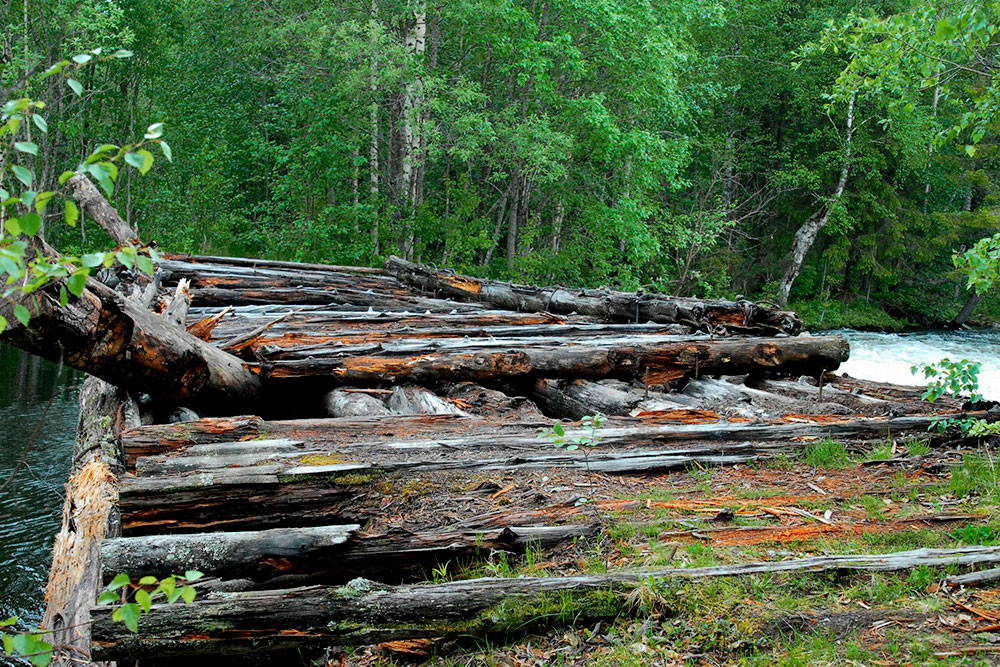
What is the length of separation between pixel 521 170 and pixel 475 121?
2313mm

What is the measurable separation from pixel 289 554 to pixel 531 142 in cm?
1350

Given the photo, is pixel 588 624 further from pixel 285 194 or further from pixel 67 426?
pixel 285 194

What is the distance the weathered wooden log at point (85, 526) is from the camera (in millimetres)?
2982

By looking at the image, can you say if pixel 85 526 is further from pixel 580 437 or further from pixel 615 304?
pixel 615 304

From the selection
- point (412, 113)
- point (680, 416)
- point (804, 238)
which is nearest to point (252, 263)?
point (412, 113)

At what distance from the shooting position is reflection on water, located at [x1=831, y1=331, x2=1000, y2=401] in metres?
12.8

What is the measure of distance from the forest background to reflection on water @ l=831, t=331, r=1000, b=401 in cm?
289

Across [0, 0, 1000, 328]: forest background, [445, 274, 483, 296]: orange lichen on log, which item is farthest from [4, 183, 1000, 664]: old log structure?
[0, 0, 1000, 328]: forest background

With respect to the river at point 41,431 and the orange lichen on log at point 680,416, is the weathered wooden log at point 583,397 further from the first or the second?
the river at point 41,431

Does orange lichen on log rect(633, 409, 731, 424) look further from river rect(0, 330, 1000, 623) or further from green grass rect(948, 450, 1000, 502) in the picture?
river rect(0, 330, 1000, 623)

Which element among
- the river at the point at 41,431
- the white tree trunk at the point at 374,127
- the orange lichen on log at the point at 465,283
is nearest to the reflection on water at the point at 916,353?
the river at the point at 41,431

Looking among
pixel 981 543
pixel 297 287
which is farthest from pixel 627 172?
pixel 981 543

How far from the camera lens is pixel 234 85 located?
21391mm

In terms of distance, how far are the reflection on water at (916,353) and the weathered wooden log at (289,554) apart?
33.5 feet
